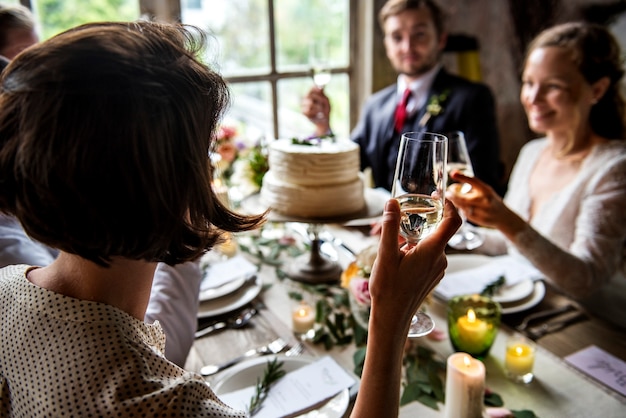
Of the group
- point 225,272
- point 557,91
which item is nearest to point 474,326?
point 225,272

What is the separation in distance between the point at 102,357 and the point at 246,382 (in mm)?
514

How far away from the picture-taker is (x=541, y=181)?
186 centimetres

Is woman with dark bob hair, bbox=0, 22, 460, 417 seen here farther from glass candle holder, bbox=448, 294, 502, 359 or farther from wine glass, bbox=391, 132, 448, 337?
glass candle holder, bbox=448, 294, 502, 359

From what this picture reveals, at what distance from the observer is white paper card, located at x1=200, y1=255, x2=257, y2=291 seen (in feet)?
4.74

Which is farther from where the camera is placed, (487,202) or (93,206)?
(487,202)

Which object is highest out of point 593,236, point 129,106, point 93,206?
point 129,106

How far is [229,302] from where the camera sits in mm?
1383

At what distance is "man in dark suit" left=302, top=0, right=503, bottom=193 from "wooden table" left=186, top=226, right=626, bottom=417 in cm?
125

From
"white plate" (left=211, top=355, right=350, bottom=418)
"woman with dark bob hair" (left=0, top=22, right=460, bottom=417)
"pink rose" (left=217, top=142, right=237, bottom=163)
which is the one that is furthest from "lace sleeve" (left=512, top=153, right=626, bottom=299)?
"pink rose" (left=217, top=142, right=237, bottom=163)

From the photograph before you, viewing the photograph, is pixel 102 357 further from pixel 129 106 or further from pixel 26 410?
pixel 129 106

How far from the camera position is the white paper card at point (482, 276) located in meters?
1.36

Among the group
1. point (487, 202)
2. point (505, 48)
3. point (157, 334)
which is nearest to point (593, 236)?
point (487, 202)

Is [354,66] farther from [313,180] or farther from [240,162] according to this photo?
[313,180]

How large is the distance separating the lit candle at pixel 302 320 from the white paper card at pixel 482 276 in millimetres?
354
